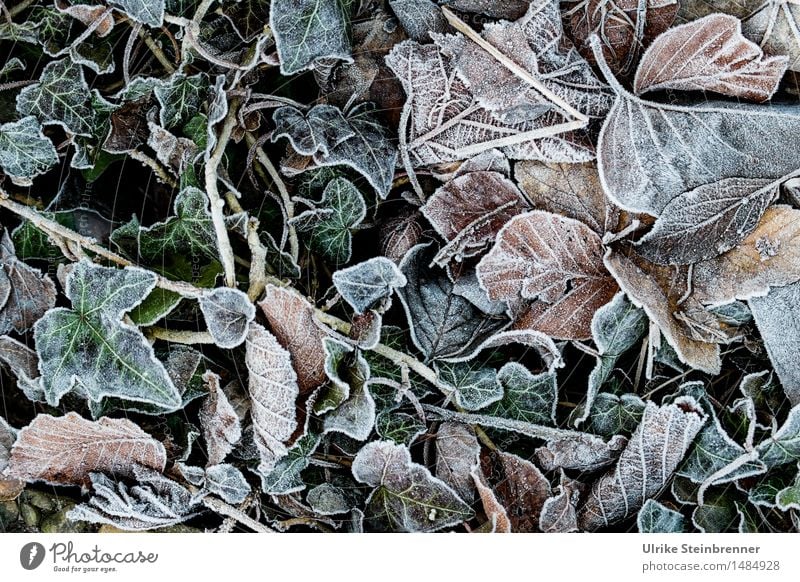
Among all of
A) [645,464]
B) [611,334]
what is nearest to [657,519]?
[645,464]

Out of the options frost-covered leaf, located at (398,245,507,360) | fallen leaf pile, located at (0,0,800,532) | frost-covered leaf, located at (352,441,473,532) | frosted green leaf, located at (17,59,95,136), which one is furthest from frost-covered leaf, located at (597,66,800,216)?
frosted green leaf, located at (17,59,95,136)

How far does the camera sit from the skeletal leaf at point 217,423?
0.60m

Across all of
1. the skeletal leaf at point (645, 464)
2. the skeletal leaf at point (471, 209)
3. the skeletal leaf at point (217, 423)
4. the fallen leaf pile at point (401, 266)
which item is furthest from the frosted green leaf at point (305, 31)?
the skeletal leaf at point (645, 464)

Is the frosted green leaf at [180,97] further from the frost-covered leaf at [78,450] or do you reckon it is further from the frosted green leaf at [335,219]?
the frost-covered leaf at [78,450]

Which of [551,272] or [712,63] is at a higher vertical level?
[712,63]

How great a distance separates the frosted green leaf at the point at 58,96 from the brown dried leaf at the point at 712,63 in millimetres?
410

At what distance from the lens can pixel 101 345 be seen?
59cm

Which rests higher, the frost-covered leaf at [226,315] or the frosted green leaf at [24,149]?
the frosted green leaf at [24,149]

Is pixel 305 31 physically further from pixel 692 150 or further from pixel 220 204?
pixel 692 150
